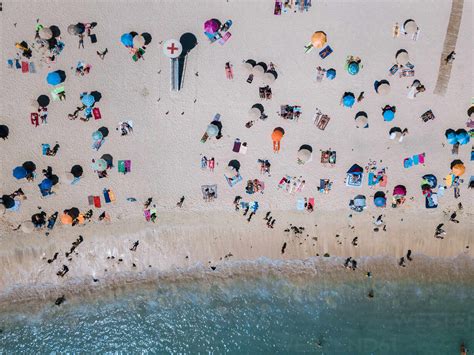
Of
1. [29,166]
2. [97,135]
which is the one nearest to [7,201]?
[29,166]

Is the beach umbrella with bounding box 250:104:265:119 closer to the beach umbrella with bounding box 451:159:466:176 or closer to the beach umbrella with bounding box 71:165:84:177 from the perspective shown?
the beach umbrella with bounding box 71:165:84:177

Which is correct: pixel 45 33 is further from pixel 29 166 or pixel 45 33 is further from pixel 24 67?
pixel 29 166

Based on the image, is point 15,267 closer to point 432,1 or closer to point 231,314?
point 231,314

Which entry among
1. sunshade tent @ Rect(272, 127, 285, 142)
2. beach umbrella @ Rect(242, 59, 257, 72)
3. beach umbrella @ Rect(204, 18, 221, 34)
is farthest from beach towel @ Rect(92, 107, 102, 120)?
sunshade tent @ Rect(272, 127, 285, 142)

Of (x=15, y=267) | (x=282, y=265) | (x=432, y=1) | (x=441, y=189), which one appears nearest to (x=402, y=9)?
(x=432, y=1)

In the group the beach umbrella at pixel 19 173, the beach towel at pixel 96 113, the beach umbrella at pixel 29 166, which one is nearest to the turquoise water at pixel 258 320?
the beach umbrella at pixel 19 173

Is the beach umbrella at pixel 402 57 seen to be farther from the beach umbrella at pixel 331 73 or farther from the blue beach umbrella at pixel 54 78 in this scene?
the blue beach umbrella at pixel 54 78
